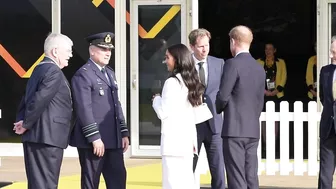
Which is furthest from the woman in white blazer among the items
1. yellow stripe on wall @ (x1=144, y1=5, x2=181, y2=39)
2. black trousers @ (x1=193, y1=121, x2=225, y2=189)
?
yellow stripe on wall @ (x1=144, y1=5, x2=181, y2=39)

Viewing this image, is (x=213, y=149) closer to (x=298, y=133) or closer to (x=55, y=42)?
(x=298, y=133)

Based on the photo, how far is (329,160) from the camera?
28.1 ft

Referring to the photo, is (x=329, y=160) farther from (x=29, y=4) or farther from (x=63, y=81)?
(x=29, y=4)

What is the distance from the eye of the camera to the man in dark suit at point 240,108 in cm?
759

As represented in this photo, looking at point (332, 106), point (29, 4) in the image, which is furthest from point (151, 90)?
point (332, 106)

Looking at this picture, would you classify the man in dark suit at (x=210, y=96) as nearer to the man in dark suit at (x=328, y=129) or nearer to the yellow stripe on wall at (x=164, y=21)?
the man in dark suit at (x=328, y=129)

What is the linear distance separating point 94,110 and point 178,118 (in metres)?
0.91

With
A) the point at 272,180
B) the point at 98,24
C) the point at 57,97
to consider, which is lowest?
the point at 272,180

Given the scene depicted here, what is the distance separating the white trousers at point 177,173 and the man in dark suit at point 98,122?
0.68 meters

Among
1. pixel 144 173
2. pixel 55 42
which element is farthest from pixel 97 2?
pixel 55 42

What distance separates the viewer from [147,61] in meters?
13.5

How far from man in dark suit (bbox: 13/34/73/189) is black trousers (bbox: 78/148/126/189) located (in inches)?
15.2

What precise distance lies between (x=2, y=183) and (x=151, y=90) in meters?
3.75

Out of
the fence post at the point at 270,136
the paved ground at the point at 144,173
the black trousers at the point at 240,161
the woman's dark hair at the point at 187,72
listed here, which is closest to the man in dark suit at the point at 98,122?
the woman's dark hair at the point at 187,72
